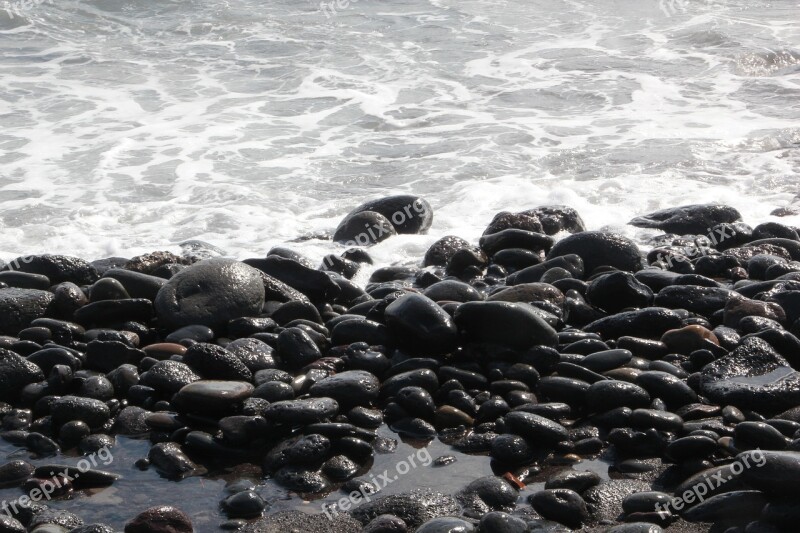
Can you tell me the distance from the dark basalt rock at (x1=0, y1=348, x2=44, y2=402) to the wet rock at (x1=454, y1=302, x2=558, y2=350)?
2.49 metres

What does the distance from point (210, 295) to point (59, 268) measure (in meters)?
1.63

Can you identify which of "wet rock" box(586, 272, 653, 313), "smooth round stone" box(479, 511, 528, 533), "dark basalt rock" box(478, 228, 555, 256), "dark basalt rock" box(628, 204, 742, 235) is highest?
"smooth round stone" box(479, 511, 528, 533)

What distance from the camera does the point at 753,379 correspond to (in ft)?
15.8

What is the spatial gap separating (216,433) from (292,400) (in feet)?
1.41

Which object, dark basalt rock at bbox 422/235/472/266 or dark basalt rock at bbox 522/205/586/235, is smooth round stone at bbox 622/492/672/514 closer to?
dark basalt rock at bbox 422/235/472/266

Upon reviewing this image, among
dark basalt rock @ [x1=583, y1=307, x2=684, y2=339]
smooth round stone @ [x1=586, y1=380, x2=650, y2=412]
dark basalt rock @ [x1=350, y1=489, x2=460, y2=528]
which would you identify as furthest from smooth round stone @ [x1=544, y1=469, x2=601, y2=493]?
dark basalt rock @ [x1=583, y1=307, x2=684, y2=339]

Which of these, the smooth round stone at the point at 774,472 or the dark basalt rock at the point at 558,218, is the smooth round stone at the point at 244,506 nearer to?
the smooth round stone at the point at 774,472

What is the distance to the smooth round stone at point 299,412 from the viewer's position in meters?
4.58

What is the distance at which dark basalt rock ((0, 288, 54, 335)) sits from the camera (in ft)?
19.7

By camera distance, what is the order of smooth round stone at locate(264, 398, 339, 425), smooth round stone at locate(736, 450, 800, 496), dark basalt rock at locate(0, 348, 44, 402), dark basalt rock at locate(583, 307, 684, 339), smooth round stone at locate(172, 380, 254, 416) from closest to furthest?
smooth round stone at locate(736, 450, 800, 496), smooth round stone at locate(264, 398, 339, 425), smooth round stone at locate(172, 380, 254, 416), dark basalt rock at locate(0, 348, 44, 402), dark basalt rock at locate(583, 307, 684, 339)

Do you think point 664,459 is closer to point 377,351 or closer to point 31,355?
point 377,351

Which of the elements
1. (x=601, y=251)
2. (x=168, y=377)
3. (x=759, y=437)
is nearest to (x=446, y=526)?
(x=759, y=437)

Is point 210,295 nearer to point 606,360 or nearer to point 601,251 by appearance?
point 606,360

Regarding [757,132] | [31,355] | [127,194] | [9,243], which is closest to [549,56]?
[757,132]
